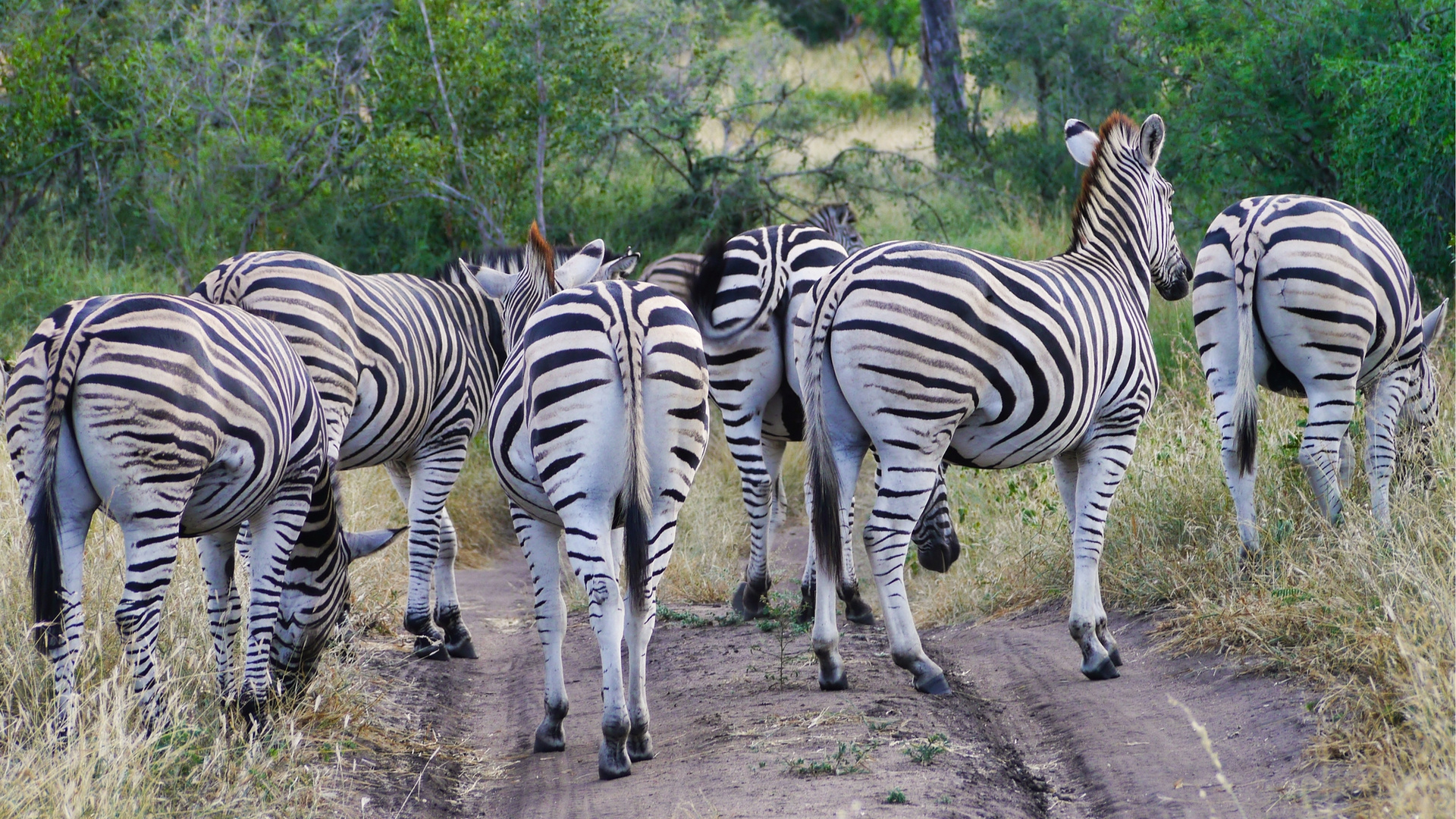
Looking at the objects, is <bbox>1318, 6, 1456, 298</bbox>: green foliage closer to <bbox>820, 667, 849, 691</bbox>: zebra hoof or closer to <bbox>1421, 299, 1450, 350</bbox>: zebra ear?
<bbox>1421, 299, 1450, 350</bbox>: zebra ear

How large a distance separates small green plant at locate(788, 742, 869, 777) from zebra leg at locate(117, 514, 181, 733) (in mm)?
2170

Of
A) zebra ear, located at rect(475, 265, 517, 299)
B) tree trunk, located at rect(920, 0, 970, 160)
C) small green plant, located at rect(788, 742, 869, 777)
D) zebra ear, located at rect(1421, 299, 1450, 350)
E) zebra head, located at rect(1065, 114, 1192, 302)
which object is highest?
tree trunk, located at rect(920, 0, 970, 160)

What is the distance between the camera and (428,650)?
654cm

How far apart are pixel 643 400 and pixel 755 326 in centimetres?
192

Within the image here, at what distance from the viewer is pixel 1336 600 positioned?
15.7 ft

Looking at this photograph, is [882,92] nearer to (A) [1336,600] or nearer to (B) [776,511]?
(B) [776,511]

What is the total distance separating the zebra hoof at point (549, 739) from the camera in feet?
16.0

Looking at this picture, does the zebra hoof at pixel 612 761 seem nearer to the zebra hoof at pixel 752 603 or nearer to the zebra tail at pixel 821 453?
the zebra tail at pixel 821 453

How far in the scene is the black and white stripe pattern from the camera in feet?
20.2

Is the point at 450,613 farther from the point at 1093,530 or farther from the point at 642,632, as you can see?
the point at 1093,530

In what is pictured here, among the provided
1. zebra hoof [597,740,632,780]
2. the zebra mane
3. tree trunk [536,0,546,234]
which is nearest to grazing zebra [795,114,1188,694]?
the zebra mane

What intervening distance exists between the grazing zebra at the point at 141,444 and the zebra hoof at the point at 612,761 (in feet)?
4.83

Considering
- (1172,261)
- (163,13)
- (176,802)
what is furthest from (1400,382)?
(163,13)

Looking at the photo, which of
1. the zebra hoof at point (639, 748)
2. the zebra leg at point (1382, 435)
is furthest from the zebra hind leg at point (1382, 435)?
the zebra hoof at point (639, 748)
